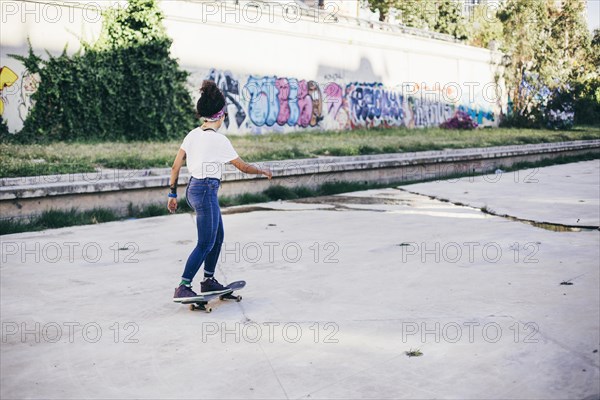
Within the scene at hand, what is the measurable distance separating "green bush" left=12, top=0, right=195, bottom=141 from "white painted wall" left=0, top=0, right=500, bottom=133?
0.38 metres

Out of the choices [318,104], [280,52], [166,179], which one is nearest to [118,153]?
[166,179]

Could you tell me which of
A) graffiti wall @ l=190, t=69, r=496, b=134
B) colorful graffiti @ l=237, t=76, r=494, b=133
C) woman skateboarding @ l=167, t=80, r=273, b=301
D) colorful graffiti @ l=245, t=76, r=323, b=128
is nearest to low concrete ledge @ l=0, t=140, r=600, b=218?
woman skateboarding @ l=167, t=80, r=273, b=301

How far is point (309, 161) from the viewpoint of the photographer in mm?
11703

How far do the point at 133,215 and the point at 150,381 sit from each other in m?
5.40

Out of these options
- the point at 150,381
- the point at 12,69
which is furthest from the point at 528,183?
the point at 12,69

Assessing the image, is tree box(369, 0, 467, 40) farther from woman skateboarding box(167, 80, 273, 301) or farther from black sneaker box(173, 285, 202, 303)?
black sneaker box(173, 285, 202, 303)

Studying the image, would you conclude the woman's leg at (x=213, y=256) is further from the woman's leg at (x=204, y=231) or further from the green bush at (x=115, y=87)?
the green bush at (x=115, y=87)

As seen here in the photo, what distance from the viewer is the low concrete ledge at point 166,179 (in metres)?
7.56

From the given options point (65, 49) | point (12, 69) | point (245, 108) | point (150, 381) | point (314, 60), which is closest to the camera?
point (150, 381)

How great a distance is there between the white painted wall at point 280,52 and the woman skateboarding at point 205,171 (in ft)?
37.0

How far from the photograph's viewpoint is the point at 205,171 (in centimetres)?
433

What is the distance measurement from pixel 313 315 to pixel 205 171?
46.2 inches

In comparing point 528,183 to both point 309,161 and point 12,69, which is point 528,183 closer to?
point 309,161

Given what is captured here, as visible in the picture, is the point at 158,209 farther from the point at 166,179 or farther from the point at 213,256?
the point at 213,256
